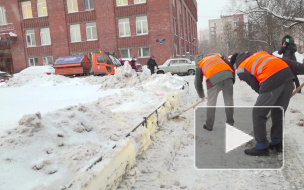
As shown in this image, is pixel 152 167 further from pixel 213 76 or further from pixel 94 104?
pixel 213 76

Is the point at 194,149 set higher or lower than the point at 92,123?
lower

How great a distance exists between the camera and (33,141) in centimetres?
243

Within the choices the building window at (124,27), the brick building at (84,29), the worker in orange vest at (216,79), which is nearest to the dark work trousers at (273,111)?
the worker in orange vest at (216,79)

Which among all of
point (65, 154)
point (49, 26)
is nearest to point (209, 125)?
point (65, 154)

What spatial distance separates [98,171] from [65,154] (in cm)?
49

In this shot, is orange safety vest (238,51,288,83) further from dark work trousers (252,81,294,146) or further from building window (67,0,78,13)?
building window (67,0,78,13)

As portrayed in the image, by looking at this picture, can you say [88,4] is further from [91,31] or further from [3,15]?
[3,15]

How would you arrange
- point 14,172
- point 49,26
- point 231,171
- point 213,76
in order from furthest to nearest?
1. point 49,26
2. point 213,76
3. point 231,171
4. point 14,172

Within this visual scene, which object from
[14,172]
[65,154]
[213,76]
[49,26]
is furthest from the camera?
[49,26]

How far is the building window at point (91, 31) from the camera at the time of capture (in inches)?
1010

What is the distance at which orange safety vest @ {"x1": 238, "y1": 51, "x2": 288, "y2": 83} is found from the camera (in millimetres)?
3227
